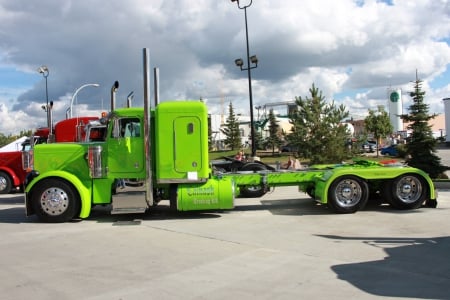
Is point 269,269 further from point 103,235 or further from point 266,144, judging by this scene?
point 266,144

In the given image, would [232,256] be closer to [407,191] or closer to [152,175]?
[152,175]

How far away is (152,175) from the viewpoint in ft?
35.0

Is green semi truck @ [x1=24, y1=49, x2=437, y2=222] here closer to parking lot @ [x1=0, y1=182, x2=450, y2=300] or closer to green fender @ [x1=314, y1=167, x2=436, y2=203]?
green fender @ [x1=314, y1=167, x2=436, y2=203]

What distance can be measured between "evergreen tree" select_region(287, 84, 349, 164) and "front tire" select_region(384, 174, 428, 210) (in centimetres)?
978

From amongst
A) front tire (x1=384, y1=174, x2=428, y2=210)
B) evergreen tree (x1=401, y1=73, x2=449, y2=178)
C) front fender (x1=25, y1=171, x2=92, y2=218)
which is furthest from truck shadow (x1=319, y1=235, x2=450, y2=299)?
evergreen tree (x1=401, y1=73, x2=449, y2=178)

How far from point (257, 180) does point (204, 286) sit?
5763 mm

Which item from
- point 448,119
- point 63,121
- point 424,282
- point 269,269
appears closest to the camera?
point 424,282

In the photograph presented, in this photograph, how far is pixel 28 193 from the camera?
34.0 ft

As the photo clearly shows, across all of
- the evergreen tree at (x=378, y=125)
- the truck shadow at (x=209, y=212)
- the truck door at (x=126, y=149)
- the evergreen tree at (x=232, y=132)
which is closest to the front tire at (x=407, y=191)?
the truck shadow at (x=209, y=212)

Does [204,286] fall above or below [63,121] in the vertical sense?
below

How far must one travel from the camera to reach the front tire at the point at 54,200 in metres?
10.4

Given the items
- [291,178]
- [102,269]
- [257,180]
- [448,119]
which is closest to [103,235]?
[102,269]

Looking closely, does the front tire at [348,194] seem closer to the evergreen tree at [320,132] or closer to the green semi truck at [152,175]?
the green semi truck at [152,175]

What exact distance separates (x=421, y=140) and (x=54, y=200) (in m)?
15.2
